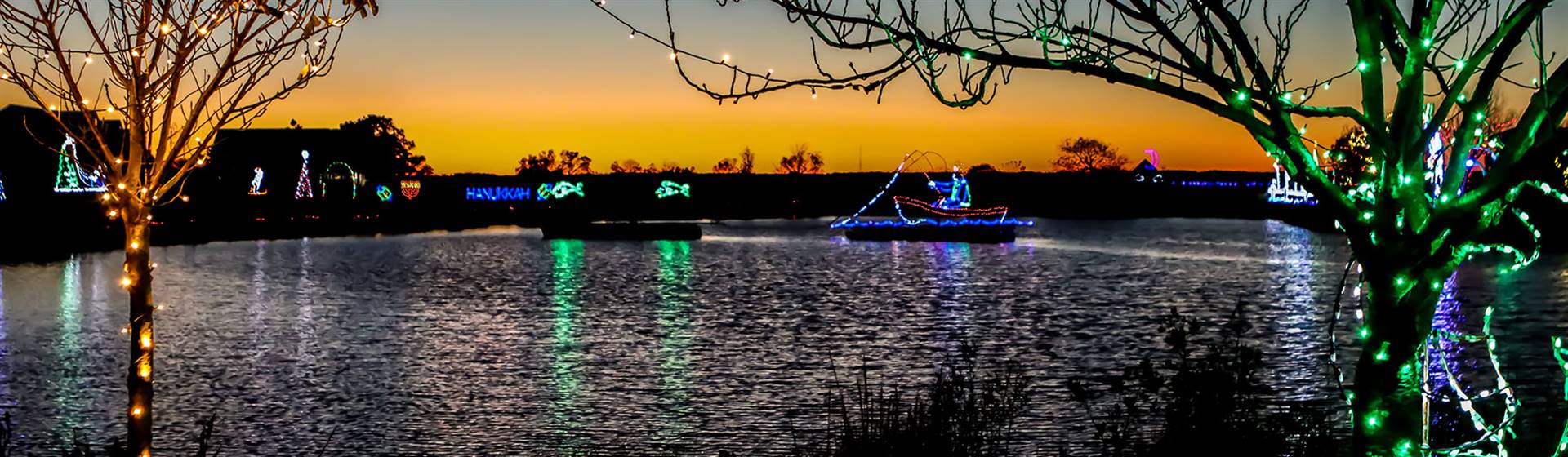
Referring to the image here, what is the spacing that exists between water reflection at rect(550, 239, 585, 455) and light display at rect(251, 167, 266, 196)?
79209 mm

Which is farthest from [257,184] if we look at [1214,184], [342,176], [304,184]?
[1214,184]

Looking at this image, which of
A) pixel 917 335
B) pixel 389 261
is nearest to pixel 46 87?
pixel 917 335

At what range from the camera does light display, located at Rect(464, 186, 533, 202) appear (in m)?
144

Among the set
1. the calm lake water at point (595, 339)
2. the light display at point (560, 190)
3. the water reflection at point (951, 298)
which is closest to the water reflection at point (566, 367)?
the calm lake water at point (595, 339)

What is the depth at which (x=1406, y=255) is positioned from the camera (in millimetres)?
6762

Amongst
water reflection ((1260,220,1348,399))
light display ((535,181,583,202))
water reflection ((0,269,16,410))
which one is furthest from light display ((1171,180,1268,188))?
water reflection ((0,269,16,410))

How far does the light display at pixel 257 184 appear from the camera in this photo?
111 metres

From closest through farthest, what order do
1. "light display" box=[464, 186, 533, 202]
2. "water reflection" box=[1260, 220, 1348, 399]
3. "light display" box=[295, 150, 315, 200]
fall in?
"water reflection" box=[1260, 220, 1348, 399] < "light display" box=[295, 150, 315, 200] < "light display" box=[464, 186, 533, 202]

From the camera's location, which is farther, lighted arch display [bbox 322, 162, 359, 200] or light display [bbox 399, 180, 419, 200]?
light display [bbox 399, 180, 419, 200]

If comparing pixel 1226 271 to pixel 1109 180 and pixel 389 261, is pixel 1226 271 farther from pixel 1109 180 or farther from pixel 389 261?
pixel 1109 180

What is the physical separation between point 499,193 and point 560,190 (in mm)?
9861

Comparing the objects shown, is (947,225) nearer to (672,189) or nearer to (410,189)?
(410,189)

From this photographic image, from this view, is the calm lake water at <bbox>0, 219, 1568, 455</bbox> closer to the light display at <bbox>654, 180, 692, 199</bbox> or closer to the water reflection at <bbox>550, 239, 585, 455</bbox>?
the water reflection at <bbox>550, 239, 585, 455</bbox>

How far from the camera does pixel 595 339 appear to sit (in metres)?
20.9
